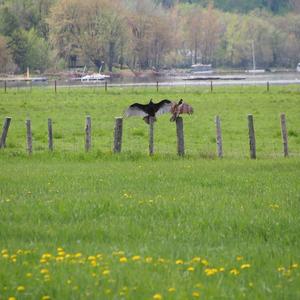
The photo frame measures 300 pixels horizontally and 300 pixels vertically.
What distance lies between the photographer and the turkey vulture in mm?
26266

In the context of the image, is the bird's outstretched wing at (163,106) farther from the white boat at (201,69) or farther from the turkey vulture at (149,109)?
the white boat at (201,69)

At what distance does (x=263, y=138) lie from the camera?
33781mm

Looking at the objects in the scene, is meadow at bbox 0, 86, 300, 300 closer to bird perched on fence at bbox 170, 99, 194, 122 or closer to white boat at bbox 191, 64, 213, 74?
bird perched on fence at bbox 170, 99, 194, 122

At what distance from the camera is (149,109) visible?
26.4 meters

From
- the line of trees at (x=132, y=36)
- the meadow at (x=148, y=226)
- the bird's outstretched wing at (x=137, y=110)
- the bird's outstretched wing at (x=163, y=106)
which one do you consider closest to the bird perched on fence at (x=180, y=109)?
the bird's outstretched wing at (x=163, y=106)

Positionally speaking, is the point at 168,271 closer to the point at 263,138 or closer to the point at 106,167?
the point at 106,167

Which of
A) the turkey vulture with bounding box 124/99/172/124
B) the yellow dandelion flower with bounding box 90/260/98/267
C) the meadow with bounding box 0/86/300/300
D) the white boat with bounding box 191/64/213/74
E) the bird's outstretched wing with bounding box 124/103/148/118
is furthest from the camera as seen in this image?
the white boat with bounding box 191/64/213/74

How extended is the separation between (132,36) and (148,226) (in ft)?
431

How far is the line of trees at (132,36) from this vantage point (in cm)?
12262

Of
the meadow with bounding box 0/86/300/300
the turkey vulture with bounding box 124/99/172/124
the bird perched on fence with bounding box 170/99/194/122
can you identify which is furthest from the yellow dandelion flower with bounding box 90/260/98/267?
the turkey vulture with bounding box 124/99/172/124

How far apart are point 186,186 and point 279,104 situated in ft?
114

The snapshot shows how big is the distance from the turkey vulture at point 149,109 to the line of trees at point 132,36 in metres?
85.2

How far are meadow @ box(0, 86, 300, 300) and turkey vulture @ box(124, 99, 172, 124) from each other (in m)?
1.70

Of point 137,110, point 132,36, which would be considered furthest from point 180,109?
point 132,36
